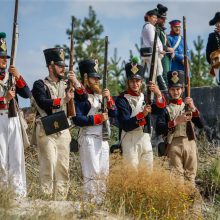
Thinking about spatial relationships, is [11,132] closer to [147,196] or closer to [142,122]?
[142,122]

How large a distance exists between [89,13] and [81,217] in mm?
18587

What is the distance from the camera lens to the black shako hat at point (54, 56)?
1025 centimetres

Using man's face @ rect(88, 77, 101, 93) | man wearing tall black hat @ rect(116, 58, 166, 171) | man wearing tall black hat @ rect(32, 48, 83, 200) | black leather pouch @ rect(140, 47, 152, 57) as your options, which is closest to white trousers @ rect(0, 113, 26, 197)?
man wearing tall black hat @ rect(32, 48, 83, 200)

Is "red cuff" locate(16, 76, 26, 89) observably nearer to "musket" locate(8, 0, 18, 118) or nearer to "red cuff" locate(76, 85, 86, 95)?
"musket" locate(8, 0, 18, 118)

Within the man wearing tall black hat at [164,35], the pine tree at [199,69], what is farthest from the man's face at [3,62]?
the pine tree at [199,69]

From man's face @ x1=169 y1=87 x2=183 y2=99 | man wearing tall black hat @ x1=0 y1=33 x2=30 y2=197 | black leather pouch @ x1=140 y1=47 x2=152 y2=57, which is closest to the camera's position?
man wearing tall black hat @ x1=0 y1=33 x2=30 y2=197

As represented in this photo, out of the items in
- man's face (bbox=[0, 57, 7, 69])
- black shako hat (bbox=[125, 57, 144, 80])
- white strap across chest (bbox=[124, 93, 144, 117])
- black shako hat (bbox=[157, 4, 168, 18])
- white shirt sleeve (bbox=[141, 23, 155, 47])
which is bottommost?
white strap across chest (bbox=[124, 93, 144, 117])

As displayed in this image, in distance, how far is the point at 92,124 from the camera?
10.2 meters

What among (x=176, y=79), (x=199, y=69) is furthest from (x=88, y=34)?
(x=176, y=79)

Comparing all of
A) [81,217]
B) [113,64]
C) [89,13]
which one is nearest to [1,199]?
[81,217]

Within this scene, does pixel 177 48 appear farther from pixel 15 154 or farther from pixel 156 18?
pixel 15 154

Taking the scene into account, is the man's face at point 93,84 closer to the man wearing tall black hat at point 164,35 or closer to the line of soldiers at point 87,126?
the line of soldiers at point 87,126

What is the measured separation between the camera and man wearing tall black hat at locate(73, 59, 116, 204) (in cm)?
1020

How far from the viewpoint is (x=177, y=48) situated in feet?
46.4
